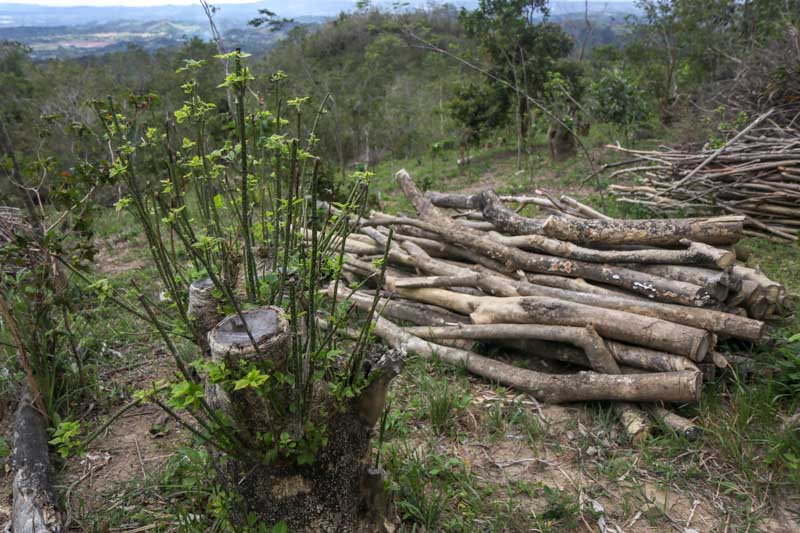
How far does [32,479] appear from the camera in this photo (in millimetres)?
2871

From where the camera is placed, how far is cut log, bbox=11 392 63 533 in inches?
104

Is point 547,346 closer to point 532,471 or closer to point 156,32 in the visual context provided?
point 532,471

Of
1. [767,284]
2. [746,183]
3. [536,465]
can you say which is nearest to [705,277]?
[767,284]

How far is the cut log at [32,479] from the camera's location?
8.70 feet

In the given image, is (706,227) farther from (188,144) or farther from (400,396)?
(188,144)

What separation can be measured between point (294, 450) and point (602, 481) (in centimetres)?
180

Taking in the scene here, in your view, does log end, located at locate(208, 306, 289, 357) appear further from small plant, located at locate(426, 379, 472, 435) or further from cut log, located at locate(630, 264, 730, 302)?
cut log, located at locate(630, 264, 730, 302)

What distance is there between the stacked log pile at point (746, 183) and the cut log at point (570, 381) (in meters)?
3.41

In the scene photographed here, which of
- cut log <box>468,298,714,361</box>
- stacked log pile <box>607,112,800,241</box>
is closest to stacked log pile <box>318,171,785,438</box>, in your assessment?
cut log <box>468,298,714,361</box>

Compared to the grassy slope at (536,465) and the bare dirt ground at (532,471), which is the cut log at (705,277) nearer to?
the grassy slope at (536,465)

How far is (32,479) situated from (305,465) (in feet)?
5.27

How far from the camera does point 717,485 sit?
2.98m

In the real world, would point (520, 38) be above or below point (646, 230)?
above

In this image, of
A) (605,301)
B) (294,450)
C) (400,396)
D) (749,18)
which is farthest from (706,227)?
(749,18)
